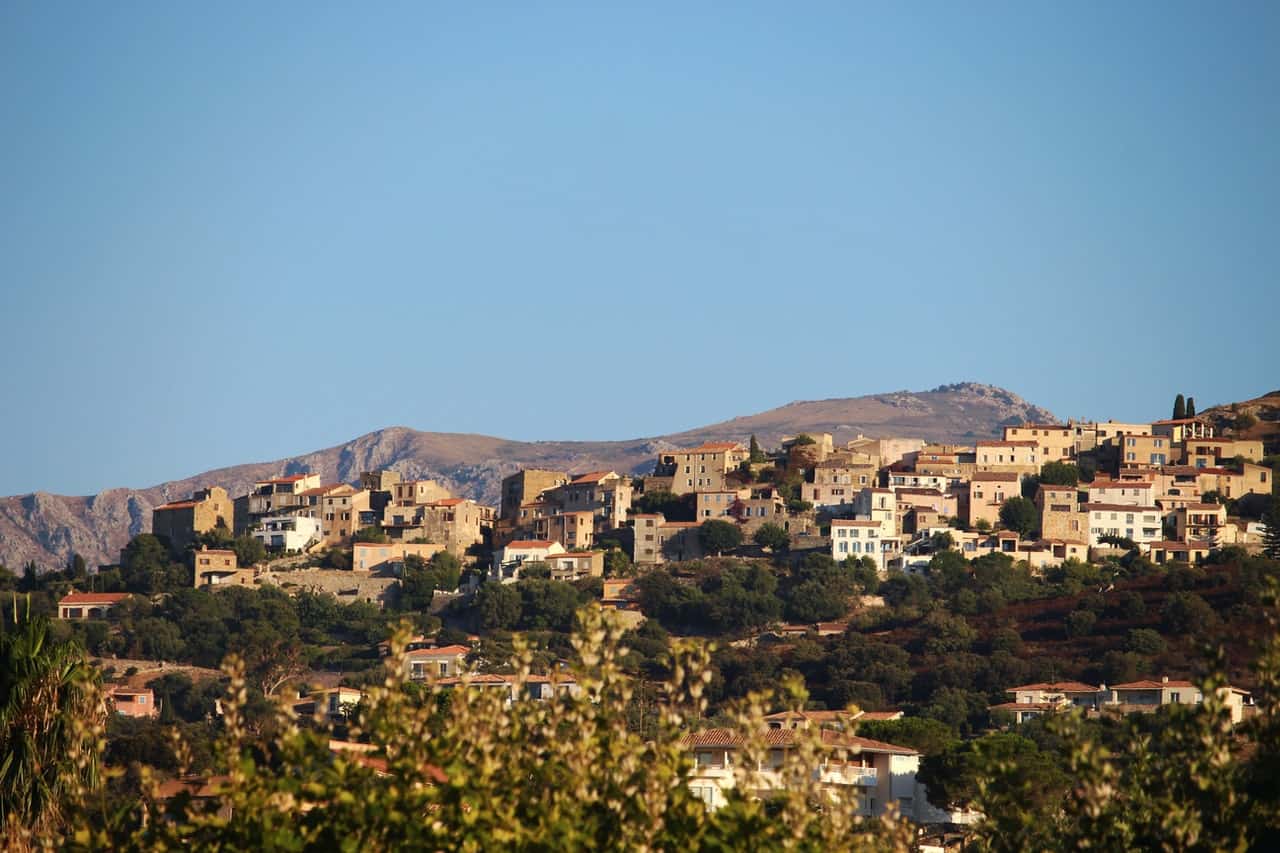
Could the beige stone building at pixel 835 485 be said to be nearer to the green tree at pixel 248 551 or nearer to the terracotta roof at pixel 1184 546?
the terracotta roof at pixel 1184 546

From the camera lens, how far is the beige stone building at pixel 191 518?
368ft

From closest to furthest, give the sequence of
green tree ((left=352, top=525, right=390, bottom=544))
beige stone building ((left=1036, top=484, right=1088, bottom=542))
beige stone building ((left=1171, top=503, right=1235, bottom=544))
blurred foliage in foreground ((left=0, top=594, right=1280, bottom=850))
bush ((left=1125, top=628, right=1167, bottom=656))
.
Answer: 1. blurred foliage in foreground ((left=0, top=594, right=1280, bottom=850))
2. bush ((left=1125, top=628, right=1167, bottom=656))
3. beige stone building ((left=1171, top=503, right=1235, bottom=544))
4. beige stone building ((left=1036, top=484, right=1088, bottom=542))
5. green tree ((left=352, top=525, right=390, bottom=544))

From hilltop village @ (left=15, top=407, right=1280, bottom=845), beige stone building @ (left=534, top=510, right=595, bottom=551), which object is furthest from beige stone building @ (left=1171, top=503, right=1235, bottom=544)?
beige stone building @ (left=534, top=510, right=595, bottom=551)

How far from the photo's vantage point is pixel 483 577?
10456 centimetres

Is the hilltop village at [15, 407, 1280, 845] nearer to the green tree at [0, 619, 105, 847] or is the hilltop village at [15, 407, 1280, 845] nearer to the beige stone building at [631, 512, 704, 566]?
the beige stone building at [631, 512, 704, 566]

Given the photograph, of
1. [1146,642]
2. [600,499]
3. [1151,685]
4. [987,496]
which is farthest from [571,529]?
[1151,685]

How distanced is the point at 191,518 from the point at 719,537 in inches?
1108

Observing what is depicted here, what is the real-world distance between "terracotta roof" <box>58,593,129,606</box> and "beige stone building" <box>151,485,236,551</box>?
347 inches

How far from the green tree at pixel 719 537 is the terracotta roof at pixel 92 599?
26620 mm

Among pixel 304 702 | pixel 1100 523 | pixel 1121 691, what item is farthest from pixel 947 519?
pixel 304 702

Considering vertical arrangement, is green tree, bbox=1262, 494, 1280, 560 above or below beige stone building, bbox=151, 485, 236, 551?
below

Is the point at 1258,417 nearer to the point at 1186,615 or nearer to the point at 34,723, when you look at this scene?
the point at 1186,615

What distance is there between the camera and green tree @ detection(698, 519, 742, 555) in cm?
10306

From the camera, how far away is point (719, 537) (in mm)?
102938
